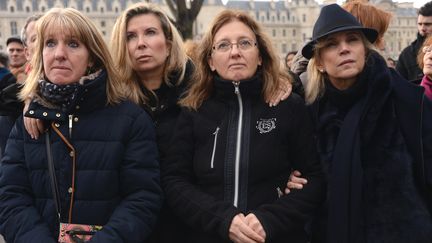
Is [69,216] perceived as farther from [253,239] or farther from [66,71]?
[253,239]

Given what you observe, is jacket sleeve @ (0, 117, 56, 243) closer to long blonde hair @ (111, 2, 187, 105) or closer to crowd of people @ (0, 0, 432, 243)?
crowd of people @ (0, 0, 432, 243)

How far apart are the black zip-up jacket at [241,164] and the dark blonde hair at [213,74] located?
0.25 feet

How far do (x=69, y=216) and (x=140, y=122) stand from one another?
0.62 metres

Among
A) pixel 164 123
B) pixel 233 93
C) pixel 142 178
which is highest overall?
pixel 233 93

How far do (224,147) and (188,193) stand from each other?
12.9 inches

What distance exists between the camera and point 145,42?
2.88 m

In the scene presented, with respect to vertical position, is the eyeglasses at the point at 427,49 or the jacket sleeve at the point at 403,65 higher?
the eyeglasses at the point at 427,49

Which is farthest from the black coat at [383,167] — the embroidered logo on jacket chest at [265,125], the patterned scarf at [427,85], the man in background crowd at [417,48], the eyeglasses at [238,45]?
the man in background crowd at [417,48]

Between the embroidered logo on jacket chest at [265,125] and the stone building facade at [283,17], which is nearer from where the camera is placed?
the embroidered logo on jacket chest at [265,125]

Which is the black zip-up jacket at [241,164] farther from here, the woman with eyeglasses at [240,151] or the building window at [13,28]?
the building window at [13,28]

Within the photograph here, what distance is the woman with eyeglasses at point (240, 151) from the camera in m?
2.46

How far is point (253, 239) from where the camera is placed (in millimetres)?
2361

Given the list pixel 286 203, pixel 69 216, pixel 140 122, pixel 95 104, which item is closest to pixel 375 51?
pixel 286 203

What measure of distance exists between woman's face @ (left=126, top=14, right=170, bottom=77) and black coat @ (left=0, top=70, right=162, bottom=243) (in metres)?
0.45
